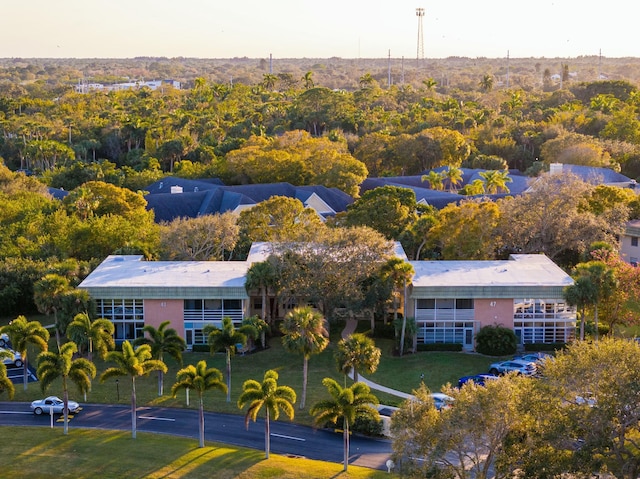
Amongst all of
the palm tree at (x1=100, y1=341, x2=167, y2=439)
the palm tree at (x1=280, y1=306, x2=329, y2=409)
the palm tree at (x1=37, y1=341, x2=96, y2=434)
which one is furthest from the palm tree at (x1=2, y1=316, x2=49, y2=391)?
the palm tree at (x1=280, y1=306, x2=329, y2=409)

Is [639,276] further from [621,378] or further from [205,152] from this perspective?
[205,152]

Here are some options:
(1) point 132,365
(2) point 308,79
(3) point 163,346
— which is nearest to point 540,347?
(3) point 163,346

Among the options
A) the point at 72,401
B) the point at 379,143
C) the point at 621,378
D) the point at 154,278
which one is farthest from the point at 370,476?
the point at 379,143

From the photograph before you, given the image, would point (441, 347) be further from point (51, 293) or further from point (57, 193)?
point (57, 193)

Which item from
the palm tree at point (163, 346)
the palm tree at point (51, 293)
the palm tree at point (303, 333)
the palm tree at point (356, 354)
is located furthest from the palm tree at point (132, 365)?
the palm tree at point (51, 293)

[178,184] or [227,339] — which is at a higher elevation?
[178,184]

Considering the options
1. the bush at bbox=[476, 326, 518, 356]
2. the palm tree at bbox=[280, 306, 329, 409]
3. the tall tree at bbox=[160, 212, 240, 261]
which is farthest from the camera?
the tall tree at bbox=[160, 212, 240, 261]

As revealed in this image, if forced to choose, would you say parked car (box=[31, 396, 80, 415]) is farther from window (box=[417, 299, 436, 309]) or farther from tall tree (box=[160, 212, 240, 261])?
window (box=[417, 299, 436, 309])
